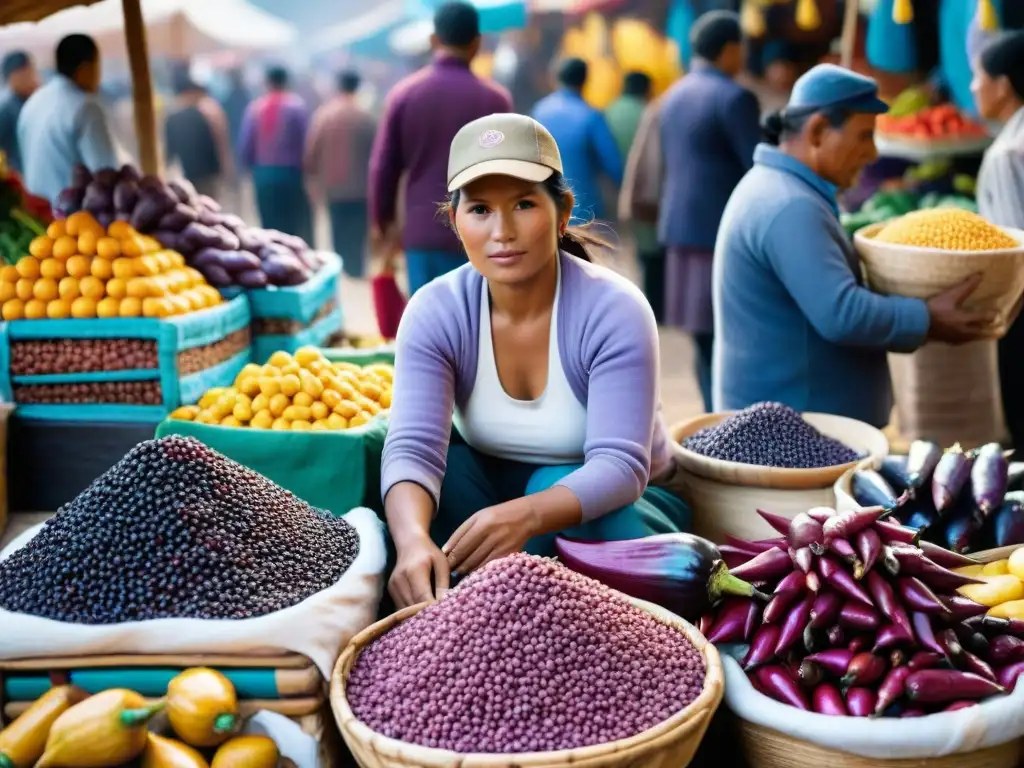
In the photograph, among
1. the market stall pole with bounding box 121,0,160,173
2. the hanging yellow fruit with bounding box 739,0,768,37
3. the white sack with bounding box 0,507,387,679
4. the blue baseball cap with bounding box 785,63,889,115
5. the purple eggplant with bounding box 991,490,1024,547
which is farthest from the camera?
the hanging yellow fruit with bounding box 739,0,768,37

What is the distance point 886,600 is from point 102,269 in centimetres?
240

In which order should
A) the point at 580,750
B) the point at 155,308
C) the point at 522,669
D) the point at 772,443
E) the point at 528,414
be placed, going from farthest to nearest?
the point at 155,308
the point at 772,443
the point at 528,414
the point at 522,669
the point at 580,750

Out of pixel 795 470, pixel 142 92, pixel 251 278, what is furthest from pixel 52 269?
Answer: pixel 795 470

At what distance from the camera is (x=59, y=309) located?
3250 mm

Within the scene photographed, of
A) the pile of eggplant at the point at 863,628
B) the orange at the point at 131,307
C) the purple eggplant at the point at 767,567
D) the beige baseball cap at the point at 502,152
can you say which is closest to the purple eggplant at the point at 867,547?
the pile of eggplant at the point at 863,628

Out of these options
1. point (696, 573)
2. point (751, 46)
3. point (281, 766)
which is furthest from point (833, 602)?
point (751, 46)

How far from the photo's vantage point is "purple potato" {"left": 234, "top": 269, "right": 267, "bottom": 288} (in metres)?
3.67

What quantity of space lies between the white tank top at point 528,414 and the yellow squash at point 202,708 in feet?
2.65

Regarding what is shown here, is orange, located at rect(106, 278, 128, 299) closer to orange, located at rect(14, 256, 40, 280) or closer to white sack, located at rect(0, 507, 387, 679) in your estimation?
orange, located at rect(14, 256, 40, 280)

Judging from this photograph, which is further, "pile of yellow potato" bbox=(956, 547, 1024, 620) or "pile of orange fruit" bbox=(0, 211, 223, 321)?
"pile of orange fruit" bbox=(0, 211, 223, 321)

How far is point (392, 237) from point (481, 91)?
0.66 meters

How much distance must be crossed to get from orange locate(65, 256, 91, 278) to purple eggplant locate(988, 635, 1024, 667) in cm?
260

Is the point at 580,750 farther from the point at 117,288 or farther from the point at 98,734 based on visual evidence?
the point at 117,288

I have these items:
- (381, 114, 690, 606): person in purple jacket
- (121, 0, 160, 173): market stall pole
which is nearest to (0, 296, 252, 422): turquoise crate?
(121, 0, 160, 173): market stall pole
